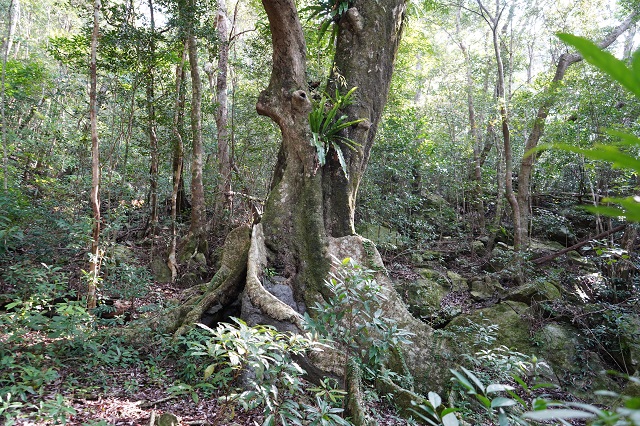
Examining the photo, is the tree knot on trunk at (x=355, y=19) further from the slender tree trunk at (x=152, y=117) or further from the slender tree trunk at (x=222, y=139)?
the slender tree trunk at (x=222, y=139)

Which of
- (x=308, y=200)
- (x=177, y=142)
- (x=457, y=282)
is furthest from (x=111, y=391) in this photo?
(x=457, y=282)

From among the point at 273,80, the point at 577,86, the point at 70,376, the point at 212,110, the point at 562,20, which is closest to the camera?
the point at 70,376

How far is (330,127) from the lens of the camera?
5340mm

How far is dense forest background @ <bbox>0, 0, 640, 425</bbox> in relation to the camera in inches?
118

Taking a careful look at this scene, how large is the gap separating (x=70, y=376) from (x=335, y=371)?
8.11 ft

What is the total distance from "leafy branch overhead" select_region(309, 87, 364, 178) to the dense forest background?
0.17ft

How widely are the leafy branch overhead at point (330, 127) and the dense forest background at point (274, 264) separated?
2.1 inches

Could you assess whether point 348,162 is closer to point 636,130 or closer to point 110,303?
point 110,303

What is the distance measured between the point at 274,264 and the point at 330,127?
2030 mm

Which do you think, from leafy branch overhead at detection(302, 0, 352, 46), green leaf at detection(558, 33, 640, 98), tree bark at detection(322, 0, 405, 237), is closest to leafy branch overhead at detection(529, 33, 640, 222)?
green leaf at detection(558, 33, 640, 98)

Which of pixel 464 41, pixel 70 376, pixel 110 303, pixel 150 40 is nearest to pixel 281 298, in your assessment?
pixel 70 376

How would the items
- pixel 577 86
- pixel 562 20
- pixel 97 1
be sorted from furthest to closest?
pixel 562 20 < pixel 577 86 < pixel 97 1

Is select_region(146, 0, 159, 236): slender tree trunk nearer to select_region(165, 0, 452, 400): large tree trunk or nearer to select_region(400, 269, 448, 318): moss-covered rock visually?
select_region(165, 0, 452, 400): large tree trunk

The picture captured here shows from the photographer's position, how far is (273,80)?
544 centimetres
